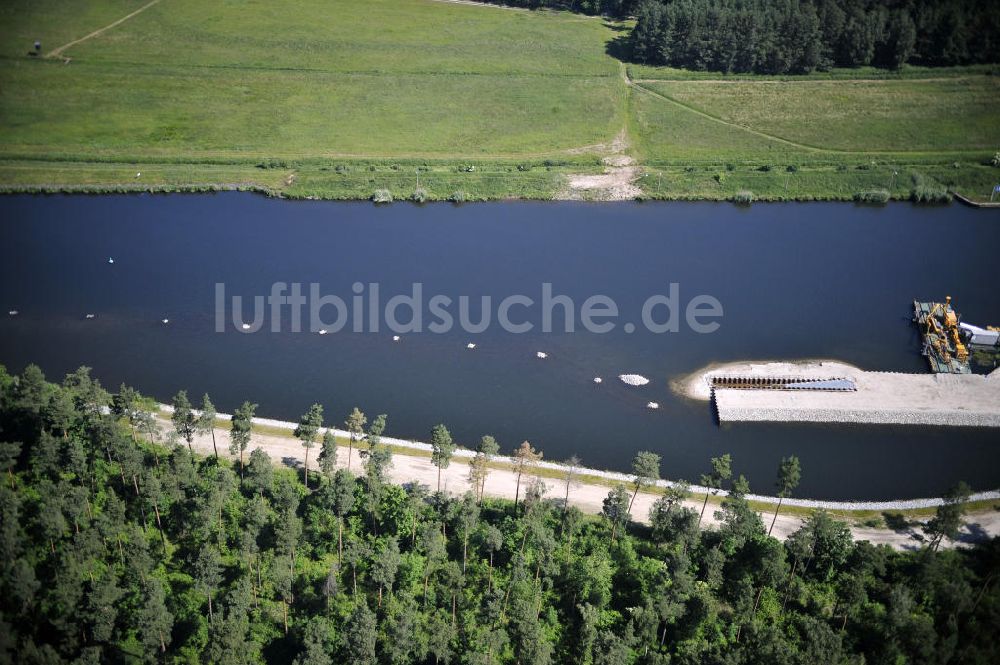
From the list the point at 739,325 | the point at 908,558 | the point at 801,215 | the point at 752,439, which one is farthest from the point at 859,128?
the point at 908,558

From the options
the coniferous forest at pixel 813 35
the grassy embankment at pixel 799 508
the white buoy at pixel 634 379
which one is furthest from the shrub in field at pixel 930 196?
the grassy embankment at pixel 799 508

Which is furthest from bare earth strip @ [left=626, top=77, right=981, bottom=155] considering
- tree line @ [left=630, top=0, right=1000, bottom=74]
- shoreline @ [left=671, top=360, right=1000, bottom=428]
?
shoreline @ [left=671, top=360, right=1000, bottom=428]

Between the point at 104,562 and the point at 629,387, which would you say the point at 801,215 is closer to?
the point at 629,387

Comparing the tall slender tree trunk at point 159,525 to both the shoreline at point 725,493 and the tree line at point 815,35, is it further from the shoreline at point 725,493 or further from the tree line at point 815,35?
the tree line at point 815,35

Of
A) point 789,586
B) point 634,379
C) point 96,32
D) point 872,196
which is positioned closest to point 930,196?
point 872,196

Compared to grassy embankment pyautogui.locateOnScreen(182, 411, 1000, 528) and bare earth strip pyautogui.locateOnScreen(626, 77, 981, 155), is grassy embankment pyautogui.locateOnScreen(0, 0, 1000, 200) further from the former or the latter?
grassy embankment pyautogui.locateOnScreen(182, 411, 1000, 528)

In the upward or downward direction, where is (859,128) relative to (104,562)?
upward

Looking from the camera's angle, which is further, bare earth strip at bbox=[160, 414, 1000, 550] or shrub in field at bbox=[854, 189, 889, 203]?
shrub in field at bbox=[854, 189, 889, 203]

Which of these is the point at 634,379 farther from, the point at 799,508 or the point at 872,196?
the point at 872,196
